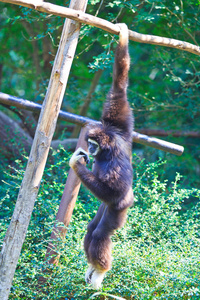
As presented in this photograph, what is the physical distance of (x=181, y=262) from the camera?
416 centimetres

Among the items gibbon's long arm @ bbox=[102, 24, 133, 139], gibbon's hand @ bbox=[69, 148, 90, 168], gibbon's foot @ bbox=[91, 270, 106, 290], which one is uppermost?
gibbon's long arm @ bbox=[102, 24, 133, 139]

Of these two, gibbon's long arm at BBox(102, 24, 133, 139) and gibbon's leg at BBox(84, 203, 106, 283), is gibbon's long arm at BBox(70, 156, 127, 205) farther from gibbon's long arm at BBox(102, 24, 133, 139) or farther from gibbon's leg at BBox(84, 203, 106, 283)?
gibbon's long arm at BBox(102, 24, 133, 139)

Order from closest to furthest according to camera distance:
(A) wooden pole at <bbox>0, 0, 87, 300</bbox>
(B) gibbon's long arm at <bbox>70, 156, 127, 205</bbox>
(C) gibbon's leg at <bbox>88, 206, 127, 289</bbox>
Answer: (A) wooden pole at <bbox>0, 0, 87, 300</bbox> → (B) gibbon's long arm at <bbox>70, 156, 127, 205</bbox> → (C) gibbon's leg at <bbox>88, 206, 127, 289</bbox>

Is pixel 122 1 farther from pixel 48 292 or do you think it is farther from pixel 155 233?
pixel 48 292

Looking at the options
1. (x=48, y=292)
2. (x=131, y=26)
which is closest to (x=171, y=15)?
(x=131, y=26)

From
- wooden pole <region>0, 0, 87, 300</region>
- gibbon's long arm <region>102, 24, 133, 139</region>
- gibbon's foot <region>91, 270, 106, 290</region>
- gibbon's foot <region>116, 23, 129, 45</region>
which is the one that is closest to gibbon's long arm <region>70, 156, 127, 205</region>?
wooden pole <region>0, 0, 87, 300</region>

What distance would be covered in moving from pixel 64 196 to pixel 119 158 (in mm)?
1344

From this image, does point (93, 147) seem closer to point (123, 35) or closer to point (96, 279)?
point (123, 35)

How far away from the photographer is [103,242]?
3.87 metres

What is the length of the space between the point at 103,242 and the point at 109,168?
88 cm

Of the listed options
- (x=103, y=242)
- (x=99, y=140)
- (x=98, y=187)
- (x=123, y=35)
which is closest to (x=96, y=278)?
(x=103, y=242)

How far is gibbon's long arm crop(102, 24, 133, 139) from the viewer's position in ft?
12.7

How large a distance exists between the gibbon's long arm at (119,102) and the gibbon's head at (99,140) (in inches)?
10.7

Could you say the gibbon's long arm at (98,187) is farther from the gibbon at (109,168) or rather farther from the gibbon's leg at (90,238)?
the gibbon's leg at (90,238)
